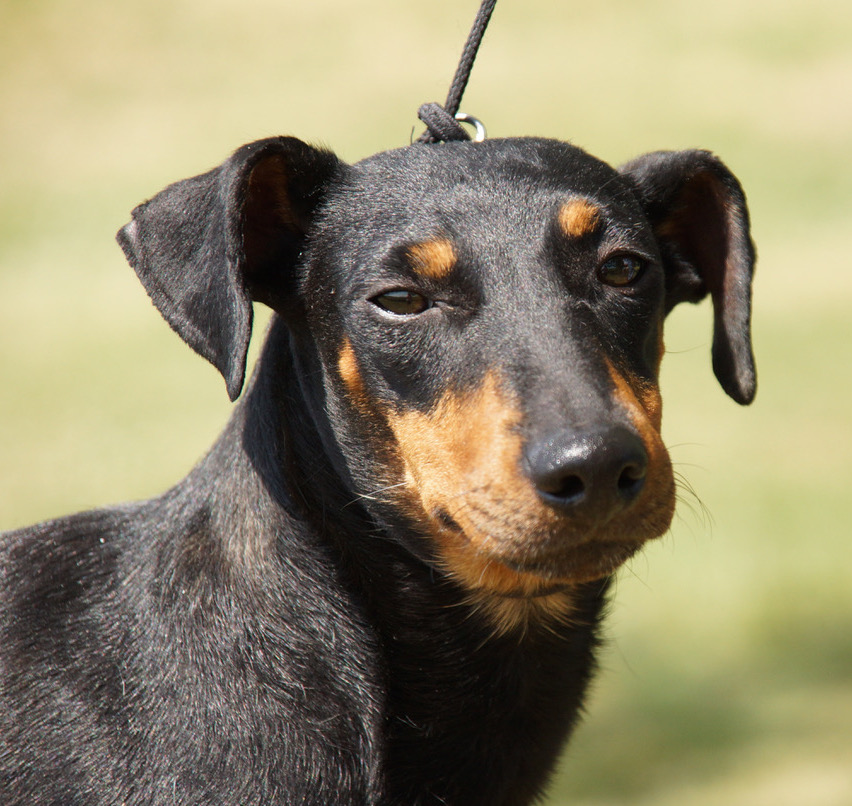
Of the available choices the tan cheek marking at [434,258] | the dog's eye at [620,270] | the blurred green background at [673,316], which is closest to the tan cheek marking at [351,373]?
the tan cheek marking at [434,258]

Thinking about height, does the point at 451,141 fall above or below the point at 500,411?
above

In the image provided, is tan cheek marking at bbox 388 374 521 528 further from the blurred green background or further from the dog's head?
the blurred green background

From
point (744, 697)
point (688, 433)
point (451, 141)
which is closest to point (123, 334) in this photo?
point (688, 433)

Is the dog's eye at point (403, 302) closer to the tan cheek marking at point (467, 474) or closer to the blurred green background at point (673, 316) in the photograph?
the tan cheek marking at point (467, 474)

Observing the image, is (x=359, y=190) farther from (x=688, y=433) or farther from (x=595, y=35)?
(x=595, y=35)

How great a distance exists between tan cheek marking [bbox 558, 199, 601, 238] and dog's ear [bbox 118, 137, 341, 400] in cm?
65

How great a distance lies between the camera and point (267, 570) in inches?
121

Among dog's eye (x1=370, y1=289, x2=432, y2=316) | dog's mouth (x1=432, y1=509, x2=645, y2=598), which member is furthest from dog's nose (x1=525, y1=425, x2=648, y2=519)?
dog's eye (x1=370, y1=289, x2=432, y2=316)

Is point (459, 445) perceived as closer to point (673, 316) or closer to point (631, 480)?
point (631, 480)

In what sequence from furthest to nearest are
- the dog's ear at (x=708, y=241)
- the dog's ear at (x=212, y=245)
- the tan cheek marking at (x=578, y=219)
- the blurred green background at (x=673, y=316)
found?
the blurred green background at (x=673, y=316) < the dog's ear at (x=708, y=241) < the tan cheek marking at (x=578, y=219) < the dog's ear at (x=212, y=245)

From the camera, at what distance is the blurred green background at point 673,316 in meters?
6.20

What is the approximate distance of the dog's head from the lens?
9.14 ft

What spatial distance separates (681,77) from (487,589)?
46.2ft

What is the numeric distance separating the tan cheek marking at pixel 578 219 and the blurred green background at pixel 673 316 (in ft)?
4.17
